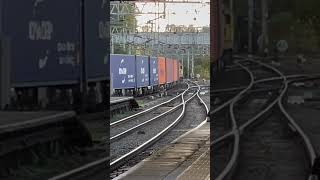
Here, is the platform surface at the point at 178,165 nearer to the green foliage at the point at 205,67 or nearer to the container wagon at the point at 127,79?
the green foliage at the point at 205,67

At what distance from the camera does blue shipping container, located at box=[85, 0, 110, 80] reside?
2885 mm

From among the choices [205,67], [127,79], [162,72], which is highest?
[205,67]

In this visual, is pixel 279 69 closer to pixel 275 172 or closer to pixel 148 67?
pixel 275 172

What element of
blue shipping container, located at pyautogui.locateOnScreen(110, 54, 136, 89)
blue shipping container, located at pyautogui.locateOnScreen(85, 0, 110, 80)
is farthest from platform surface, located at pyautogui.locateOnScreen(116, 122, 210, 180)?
blue shipping container, located at pyautogui.locateOnScreen(110, 54, 136, 89)

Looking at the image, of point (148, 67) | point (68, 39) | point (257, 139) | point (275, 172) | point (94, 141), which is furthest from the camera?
point (148, 67)

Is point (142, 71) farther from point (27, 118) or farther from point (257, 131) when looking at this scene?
point (257, 131)

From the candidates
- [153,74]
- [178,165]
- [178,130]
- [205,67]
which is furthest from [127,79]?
[205,67]

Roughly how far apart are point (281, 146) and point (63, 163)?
272cm

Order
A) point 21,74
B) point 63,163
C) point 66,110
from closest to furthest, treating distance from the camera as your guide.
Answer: point 66,110 < point 63,163 < point 21,74

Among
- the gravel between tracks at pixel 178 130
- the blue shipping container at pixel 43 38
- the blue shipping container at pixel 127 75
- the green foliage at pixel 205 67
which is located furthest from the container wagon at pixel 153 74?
the green foliage at pixel 205 67

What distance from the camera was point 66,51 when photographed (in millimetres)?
3996

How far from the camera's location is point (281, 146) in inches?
89.0

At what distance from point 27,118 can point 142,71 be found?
24.8 meters

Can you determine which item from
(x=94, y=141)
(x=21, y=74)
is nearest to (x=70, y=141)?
(x=94, y=141)
